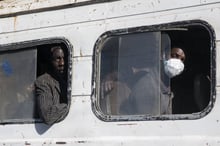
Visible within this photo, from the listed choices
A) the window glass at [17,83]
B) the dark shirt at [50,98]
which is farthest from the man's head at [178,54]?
the window glass at [17,83]

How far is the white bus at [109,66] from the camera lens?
13.0 feet

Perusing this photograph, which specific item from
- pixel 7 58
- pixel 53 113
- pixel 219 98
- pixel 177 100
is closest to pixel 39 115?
pixel 53 113

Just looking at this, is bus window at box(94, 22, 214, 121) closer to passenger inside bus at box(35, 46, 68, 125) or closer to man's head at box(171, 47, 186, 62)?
man's head at box(171, 47, 186, 62)

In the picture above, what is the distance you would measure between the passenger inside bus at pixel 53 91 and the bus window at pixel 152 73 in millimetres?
327

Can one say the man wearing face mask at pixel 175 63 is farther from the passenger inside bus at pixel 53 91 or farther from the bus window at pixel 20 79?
the bus window at pixel 20 79

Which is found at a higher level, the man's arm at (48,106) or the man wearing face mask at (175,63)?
the man wearing face mask at (175,63)

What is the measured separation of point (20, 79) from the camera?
4934 millimetres

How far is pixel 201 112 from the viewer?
3.88m

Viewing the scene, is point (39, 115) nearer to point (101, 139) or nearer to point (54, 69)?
point (54, 69)

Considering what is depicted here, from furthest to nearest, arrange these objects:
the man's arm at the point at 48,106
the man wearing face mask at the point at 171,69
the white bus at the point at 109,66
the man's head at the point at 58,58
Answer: the man's head at the point at 58,58
the man's arm at the point at 48,106
the man wearing face mask at the point at 171,69
the white bus at the point at 109,66

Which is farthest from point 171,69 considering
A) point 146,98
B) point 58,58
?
point 58,58

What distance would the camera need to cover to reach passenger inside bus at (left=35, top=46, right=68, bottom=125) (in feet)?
14.7

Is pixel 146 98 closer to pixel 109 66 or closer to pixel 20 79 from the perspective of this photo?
pixel 109 66

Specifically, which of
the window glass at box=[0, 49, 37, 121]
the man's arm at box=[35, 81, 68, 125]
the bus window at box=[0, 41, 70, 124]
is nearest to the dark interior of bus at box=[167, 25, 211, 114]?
the man's arm at box=[35, 81, 68, 125]
